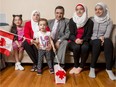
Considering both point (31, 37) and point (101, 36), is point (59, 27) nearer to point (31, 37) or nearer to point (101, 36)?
point (31, 37)

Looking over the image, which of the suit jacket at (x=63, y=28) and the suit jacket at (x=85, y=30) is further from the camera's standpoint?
the suit jacket at (x=63, y=28)

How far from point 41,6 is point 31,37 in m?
0.98

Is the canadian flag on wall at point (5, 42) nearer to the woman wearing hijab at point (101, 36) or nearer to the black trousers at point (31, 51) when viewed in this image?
the black trousers at point (31, 51)

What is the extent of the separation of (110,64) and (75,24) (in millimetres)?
874

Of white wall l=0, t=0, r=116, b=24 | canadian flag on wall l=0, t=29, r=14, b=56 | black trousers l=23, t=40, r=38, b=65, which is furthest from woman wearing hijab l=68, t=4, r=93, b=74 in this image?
canadian flag on wall l=0, t=29, r=14, b=56

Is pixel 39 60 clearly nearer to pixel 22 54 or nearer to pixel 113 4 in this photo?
pixel 22 54

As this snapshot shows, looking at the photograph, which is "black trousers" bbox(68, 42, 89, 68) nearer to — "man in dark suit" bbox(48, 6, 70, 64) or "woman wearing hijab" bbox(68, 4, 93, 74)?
"woman wearing hijab" bbox(68, 4, 93, 74)

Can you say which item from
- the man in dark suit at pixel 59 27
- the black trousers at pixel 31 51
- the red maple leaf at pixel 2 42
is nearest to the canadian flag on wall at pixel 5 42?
the red maple leaf at pixel 2 42

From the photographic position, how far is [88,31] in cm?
338

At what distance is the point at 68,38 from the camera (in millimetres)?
3492

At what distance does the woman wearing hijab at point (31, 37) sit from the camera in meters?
3.36

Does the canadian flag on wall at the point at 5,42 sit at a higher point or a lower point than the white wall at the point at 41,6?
lower

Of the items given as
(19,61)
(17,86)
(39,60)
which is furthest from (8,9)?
(17,86)

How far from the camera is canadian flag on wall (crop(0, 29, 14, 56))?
10.3 ft
